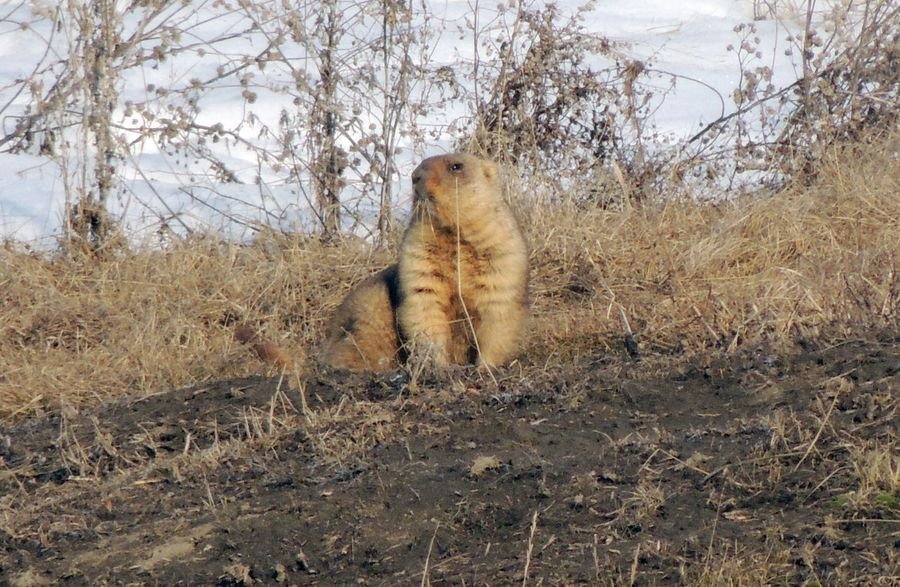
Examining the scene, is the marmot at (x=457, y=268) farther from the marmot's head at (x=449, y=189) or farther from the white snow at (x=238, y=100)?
the white snow at (x=238, y=100)

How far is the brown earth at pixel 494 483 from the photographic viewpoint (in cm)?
311

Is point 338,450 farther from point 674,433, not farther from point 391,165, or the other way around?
point 391,165

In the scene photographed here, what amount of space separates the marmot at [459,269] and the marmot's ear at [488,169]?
0.10 metres

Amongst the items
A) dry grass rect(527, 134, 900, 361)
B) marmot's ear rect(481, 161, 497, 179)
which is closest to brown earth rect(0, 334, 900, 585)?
dry grass rect(527, 134, 900, 361)

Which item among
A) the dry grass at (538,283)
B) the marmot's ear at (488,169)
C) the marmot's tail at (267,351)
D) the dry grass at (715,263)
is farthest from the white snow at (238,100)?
the marmot's ear at (488,169)

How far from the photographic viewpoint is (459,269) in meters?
5.54

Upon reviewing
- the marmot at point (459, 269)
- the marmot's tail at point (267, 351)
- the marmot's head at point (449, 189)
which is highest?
the marmot's head at point (449, 189)

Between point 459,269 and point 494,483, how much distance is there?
6.82ft

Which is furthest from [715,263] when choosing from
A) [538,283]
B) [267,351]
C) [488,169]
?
[267,351]

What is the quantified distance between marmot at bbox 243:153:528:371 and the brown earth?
88cm

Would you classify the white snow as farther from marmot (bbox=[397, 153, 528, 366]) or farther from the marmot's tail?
marmot (bbox=[397, 153, 528, 366])

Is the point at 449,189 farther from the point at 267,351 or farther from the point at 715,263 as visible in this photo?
the point at 715,263

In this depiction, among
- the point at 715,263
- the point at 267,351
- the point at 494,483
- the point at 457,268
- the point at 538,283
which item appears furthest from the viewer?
the point at 538,283

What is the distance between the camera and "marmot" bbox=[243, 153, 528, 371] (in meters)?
5.57
